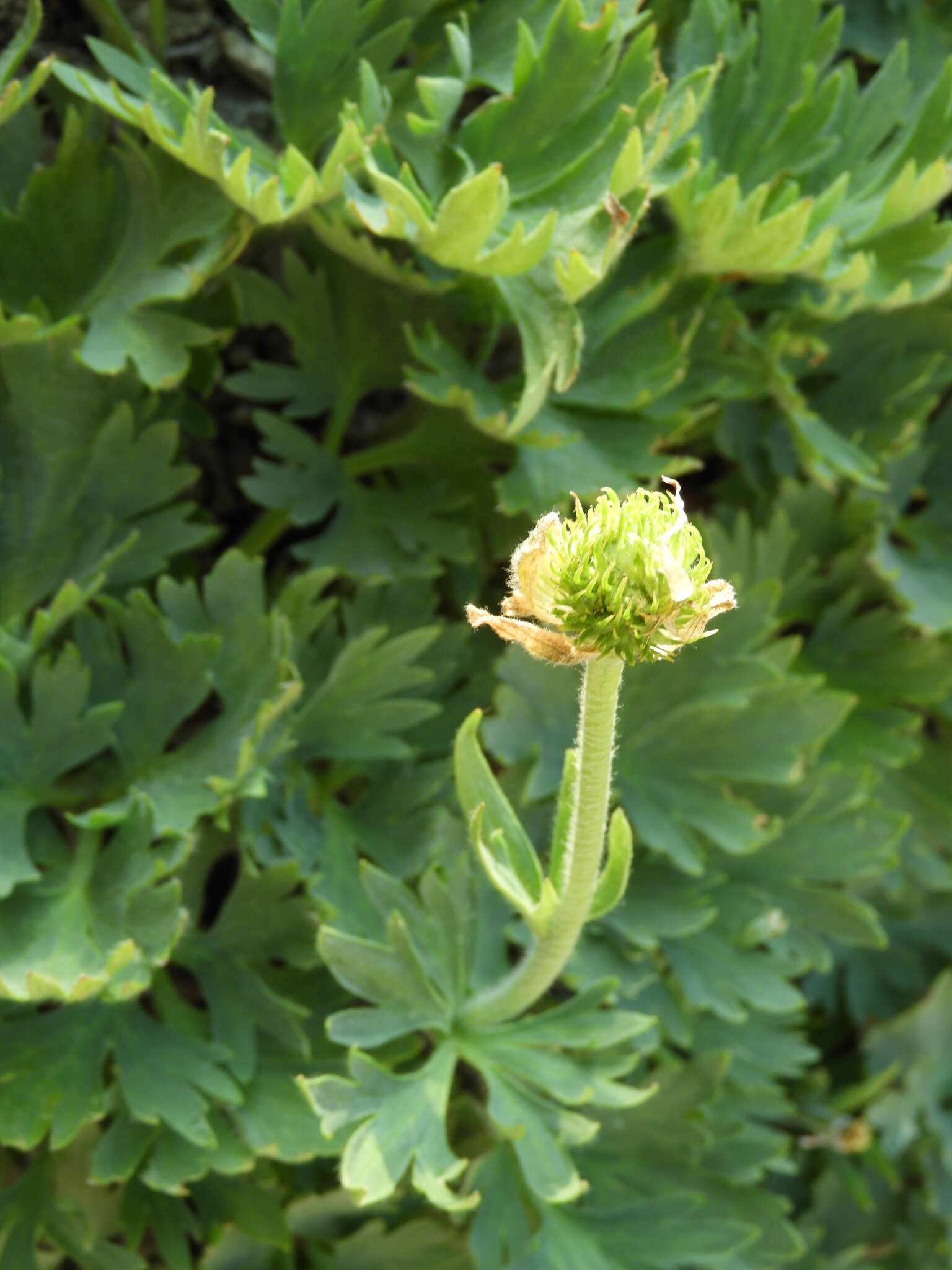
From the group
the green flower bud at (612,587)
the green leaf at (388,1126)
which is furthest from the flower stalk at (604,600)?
the green leaf at (388,1126)

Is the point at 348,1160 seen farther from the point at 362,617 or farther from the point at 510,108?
the point at 510,108

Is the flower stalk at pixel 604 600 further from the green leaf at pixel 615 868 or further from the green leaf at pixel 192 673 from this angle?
the green leaf at pixel 192 673

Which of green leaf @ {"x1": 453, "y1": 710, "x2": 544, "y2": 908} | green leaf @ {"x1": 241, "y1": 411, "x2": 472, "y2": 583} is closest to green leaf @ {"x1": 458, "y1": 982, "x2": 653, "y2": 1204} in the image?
green leaf @ {"x1": 453, "y1": 710, "x2": 544, "y2": 908}

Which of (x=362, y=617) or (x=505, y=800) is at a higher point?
(x=505, y=800)

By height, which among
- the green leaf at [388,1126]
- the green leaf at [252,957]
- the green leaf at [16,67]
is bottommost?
the green leaf at [252,957]

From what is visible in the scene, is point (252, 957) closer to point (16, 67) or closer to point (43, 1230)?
point (43, 1230)

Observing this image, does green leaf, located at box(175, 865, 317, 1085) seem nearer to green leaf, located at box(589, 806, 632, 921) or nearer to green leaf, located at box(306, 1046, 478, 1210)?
green leaf, located at box(306, 1046, 478, 1210)

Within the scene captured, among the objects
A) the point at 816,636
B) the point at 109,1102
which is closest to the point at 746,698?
the point at 816,636
